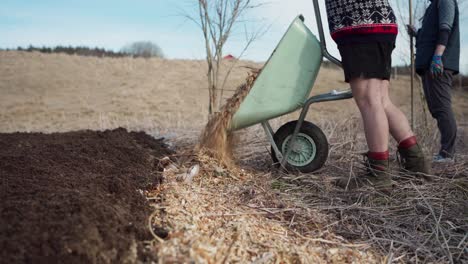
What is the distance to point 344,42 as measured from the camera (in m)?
2.50

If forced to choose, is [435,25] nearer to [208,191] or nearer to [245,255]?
[208,191]

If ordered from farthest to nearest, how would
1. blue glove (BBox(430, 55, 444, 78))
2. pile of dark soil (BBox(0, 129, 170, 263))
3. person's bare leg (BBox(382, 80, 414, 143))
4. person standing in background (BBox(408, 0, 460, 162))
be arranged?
person standing in background (BBox(408, 0, 460, 162)) < blue glove (BBox(430, 55, 444, 78)) < person's bare leg (BBox(382, 80, 414, 143)) < pile of dark soil (BBox(0, 129, 170, 263))

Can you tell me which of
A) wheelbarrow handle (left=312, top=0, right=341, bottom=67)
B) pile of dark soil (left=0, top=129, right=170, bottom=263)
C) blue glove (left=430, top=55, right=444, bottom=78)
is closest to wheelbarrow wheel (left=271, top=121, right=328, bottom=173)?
wheelbarrow handle (left=312, top=0, right=341, bottom=67)

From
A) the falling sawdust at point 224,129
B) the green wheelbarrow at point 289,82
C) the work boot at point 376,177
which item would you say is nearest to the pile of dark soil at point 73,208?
the falling sawdust at point 224,129

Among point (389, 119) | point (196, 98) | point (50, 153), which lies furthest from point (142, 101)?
point (389, 119)

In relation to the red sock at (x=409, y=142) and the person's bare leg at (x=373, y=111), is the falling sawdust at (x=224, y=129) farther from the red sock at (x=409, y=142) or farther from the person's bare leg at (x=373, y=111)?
the red sock at (x=409, y=142)

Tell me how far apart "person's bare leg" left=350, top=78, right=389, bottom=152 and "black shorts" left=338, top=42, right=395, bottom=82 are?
44mm

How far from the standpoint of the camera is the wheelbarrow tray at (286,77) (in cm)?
276

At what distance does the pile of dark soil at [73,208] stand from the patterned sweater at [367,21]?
4.88ft

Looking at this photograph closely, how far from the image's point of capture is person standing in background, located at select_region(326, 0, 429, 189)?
7.95 feet

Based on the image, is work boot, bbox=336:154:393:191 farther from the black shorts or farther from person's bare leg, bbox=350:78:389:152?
the black shorts

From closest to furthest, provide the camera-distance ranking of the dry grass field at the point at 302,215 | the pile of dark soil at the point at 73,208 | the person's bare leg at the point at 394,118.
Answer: the pile of dark soil at the point at 73,208, the dry grass field at the point at 302,215, the person's bare leg at the point at 394,118

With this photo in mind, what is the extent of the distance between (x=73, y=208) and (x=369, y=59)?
1856 millimetres

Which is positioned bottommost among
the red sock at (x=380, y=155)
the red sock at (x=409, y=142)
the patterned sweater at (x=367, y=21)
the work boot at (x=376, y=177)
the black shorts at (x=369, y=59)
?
the work boot at (x=376, y=177)
